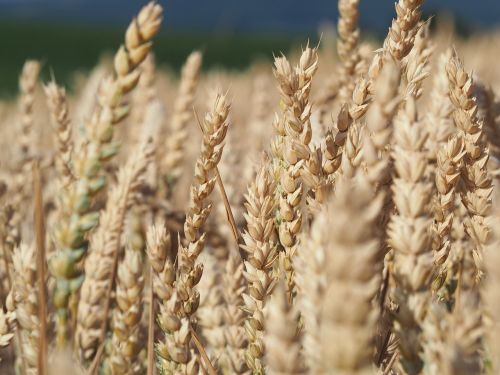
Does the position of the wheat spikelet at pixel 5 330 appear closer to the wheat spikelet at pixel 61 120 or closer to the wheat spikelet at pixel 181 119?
the wheat spikelet at pixel 61 120

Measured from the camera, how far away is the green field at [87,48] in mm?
13039

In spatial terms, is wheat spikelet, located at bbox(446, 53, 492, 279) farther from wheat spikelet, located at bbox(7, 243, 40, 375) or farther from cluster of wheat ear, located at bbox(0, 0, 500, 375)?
wheat spikelet, located at bbox(7, 243, 40, 375)

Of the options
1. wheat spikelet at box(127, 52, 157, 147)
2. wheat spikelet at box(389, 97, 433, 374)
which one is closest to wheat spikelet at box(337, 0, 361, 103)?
wheat spikelet at box(389, 97, 433, 374)

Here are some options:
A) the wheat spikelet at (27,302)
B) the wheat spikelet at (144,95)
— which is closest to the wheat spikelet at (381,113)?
the wheat spikelet at (27,302)

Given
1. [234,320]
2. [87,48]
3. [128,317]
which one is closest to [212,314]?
[234,320]

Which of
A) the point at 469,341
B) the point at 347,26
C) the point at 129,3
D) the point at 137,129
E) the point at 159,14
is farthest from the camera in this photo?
the point at 129,3

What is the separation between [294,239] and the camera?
62 cm

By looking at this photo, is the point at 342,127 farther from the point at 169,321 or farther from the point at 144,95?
the point at 144,95

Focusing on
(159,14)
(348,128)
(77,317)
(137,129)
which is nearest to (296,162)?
(348,128)

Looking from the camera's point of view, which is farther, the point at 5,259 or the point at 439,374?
the point at 5,259

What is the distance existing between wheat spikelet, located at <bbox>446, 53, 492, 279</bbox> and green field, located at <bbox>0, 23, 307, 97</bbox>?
1067cm

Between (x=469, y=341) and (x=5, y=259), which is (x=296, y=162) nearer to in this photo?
(x=469, y=341)

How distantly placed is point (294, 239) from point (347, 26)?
39cm

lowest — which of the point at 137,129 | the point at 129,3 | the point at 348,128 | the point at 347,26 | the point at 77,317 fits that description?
the point at 77,317
